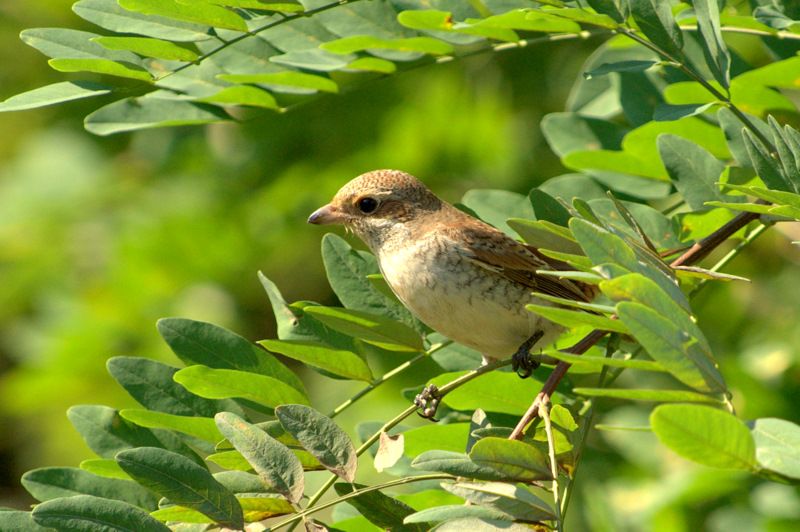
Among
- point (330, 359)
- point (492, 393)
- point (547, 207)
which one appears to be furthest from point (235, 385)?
point (547, 207)

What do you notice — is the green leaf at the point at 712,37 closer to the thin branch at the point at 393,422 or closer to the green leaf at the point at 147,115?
the thin branch at the point at 393,422

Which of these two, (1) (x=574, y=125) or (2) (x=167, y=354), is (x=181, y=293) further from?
(1) (x=574, y=125)

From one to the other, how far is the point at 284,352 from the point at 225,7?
3.18 ft

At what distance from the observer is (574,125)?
3.79 m

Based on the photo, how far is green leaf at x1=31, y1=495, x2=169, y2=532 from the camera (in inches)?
87.9

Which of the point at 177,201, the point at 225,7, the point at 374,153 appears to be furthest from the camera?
the point at 177,201

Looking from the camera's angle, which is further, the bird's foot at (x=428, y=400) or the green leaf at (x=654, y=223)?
the green leaf at (x=654, y=223)

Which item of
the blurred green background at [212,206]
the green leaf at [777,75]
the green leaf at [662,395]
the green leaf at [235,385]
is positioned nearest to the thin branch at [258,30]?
the green leaf at [235,385]

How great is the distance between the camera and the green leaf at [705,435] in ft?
5.68

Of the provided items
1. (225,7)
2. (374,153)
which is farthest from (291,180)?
(225,7)

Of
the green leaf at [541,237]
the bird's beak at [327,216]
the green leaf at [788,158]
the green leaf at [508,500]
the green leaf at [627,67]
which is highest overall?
the green leaf at [627,67]

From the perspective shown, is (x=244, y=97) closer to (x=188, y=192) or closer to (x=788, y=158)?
(x=788, y=158)

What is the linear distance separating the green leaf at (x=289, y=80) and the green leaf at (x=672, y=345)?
1.65 m

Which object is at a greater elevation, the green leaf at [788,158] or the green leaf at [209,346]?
the green leaf at [788,158]
